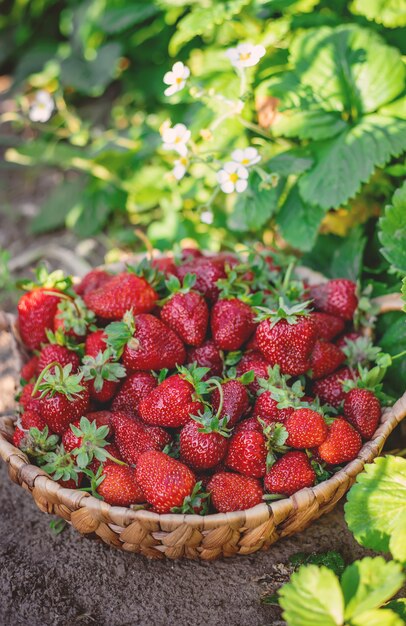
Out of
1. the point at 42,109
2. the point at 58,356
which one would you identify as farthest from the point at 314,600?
the point at 42,109

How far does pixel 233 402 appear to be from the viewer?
139 centimetres

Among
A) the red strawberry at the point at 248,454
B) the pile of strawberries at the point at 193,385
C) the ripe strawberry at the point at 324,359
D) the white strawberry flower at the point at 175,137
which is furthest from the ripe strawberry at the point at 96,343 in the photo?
the white strawberry flower at the point at 175,137

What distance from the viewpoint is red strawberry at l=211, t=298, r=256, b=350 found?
1.50 meters

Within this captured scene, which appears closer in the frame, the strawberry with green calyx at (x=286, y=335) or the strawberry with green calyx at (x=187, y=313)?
the strawberry with green calyx at (x=286, y=335)

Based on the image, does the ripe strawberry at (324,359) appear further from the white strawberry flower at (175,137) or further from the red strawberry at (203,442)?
the white strawberry flower at (175,137)

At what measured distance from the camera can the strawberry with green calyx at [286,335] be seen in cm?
140

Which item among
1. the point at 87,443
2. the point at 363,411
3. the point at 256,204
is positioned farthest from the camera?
the point at 256,204

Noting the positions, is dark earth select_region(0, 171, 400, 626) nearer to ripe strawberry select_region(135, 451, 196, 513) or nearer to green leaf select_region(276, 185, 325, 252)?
ripe strawberry select_region(135, 451, 196, 513)

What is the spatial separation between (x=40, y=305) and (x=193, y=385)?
489 millimetres

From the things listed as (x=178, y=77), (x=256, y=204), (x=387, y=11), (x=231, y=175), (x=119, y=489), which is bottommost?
(x=119, y=489)

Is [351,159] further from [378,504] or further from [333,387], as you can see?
[378,504]

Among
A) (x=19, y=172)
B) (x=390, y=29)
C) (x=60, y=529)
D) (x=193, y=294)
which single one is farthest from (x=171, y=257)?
(x=19, y=172)

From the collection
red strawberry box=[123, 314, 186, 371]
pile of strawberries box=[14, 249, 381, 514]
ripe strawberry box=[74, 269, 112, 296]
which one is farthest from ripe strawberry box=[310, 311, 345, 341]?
ripe strawberry box=[74, 269, 112, 296]

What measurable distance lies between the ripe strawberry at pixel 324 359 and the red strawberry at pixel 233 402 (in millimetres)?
192
